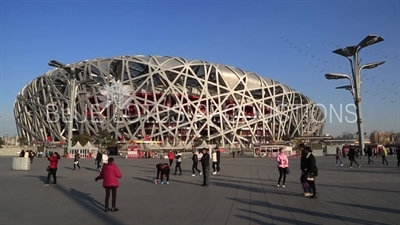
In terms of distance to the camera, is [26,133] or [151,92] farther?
[26,133]

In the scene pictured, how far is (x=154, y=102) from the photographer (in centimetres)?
6494

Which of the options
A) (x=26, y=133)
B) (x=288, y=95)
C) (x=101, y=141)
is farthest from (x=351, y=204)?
(x=26, y=133)

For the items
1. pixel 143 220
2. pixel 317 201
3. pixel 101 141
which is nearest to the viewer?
pixel 143 220

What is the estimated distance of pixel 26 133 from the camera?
243ft

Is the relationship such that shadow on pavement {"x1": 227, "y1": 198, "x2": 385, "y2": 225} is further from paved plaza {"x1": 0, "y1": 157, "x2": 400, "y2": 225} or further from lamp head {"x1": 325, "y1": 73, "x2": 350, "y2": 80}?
lamp head {"x1": 325, "y1": 73, "x2": 350, "y2": 80}

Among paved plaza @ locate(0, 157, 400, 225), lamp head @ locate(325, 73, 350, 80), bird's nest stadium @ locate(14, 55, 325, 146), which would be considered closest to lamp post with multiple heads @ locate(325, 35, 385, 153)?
lamp head @ locate(325, 73, 350, 80)

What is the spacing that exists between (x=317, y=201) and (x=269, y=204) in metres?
1.31

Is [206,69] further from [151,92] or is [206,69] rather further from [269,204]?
[269,204]

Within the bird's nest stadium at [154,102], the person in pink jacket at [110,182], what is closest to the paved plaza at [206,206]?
the person in pink jacket at [110,182]

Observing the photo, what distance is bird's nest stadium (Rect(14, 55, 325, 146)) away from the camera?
2537 inches

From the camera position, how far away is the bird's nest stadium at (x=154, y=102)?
211 ft

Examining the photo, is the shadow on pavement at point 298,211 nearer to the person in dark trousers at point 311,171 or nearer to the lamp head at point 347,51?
the person in dark trousers at point 311,171

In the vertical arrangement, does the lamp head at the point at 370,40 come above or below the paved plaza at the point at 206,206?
above

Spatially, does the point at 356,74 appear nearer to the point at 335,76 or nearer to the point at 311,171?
the point at 335,76
